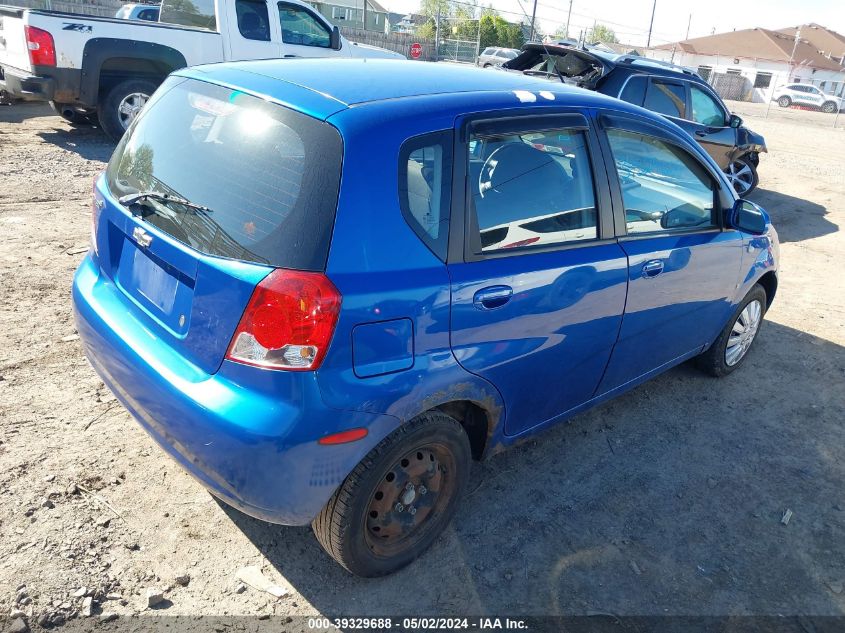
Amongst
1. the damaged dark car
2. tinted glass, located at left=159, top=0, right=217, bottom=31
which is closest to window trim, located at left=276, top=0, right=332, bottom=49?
tinted glass, located at left=159, top=0, right=217, bottom=31

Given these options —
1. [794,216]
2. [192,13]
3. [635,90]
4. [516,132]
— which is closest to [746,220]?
[516,132]

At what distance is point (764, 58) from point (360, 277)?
65.7 m

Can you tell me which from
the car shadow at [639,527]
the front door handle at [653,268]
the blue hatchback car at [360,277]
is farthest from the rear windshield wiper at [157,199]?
the front door handle at [653,268]

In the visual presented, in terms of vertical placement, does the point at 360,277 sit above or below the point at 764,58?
above

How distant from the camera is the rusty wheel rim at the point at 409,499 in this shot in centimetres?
254

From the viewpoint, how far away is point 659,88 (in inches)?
338

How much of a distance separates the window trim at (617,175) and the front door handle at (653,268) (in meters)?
0.13

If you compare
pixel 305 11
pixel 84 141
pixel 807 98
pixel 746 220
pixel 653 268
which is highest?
pixel 305 11

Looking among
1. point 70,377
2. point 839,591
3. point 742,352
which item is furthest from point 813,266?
point 70,377

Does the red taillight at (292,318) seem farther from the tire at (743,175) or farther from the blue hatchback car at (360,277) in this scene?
the tire at (743,175)

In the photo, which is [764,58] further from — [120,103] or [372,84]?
[372,84]

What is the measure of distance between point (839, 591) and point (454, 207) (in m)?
2.36

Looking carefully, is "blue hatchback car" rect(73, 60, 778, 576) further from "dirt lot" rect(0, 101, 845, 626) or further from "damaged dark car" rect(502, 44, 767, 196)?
"damaged dark car" rect(502, 44, 767, 196)

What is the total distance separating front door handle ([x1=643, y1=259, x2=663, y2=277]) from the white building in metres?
53.9
